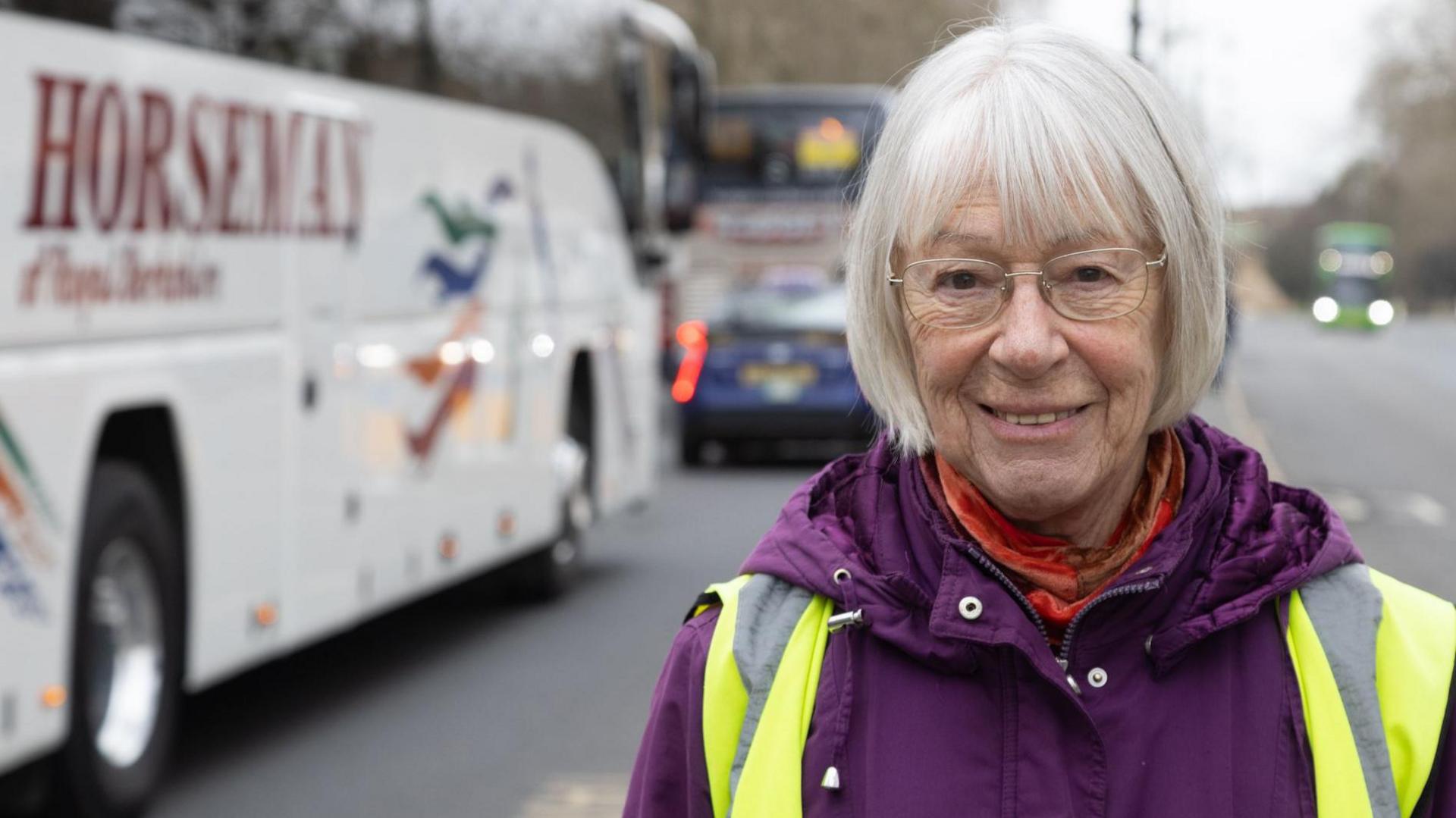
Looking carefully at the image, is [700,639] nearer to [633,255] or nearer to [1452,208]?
[633,255]

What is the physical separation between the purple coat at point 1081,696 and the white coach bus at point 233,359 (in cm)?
421

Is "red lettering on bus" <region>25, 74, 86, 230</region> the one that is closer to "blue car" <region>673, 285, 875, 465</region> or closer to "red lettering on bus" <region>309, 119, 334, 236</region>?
"red lettering on bus" <region>309, 119, 334, 236</region>

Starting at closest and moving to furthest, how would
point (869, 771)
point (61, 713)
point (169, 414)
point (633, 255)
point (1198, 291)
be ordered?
point (869, 771)
point (1198, 291)
point (61, 713)
point (169, 414)
point (633, 255)

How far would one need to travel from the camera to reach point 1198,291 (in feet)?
7.00

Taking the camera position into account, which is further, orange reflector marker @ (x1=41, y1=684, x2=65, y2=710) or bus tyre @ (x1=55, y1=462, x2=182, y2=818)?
bus tyre @ (x1=55, y1=462, x2=182, y2=818)

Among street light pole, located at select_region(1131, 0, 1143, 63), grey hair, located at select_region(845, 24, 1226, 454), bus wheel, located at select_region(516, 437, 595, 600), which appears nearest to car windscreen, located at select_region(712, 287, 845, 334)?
street light pole, located at select_region(1131, 0, 1143, 63)

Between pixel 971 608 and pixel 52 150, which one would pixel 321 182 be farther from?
pixel 971 608

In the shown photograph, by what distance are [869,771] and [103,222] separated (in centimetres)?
485

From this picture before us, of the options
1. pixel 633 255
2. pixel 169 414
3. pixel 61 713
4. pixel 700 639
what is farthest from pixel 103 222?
pixel 633 255

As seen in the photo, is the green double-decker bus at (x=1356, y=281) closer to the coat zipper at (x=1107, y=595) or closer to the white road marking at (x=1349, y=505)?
the white road marking at (x=1349, y=505)

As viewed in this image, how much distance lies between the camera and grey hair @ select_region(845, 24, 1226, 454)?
2062 mm

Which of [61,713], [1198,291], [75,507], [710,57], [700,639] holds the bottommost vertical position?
[61,713]

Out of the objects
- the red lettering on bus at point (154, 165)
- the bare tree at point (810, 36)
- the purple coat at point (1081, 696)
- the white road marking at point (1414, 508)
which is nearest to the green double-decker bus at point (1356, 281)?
the bare tree at point (810, 36)

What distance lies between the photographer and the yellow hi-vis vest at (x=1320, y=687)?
1.94m
